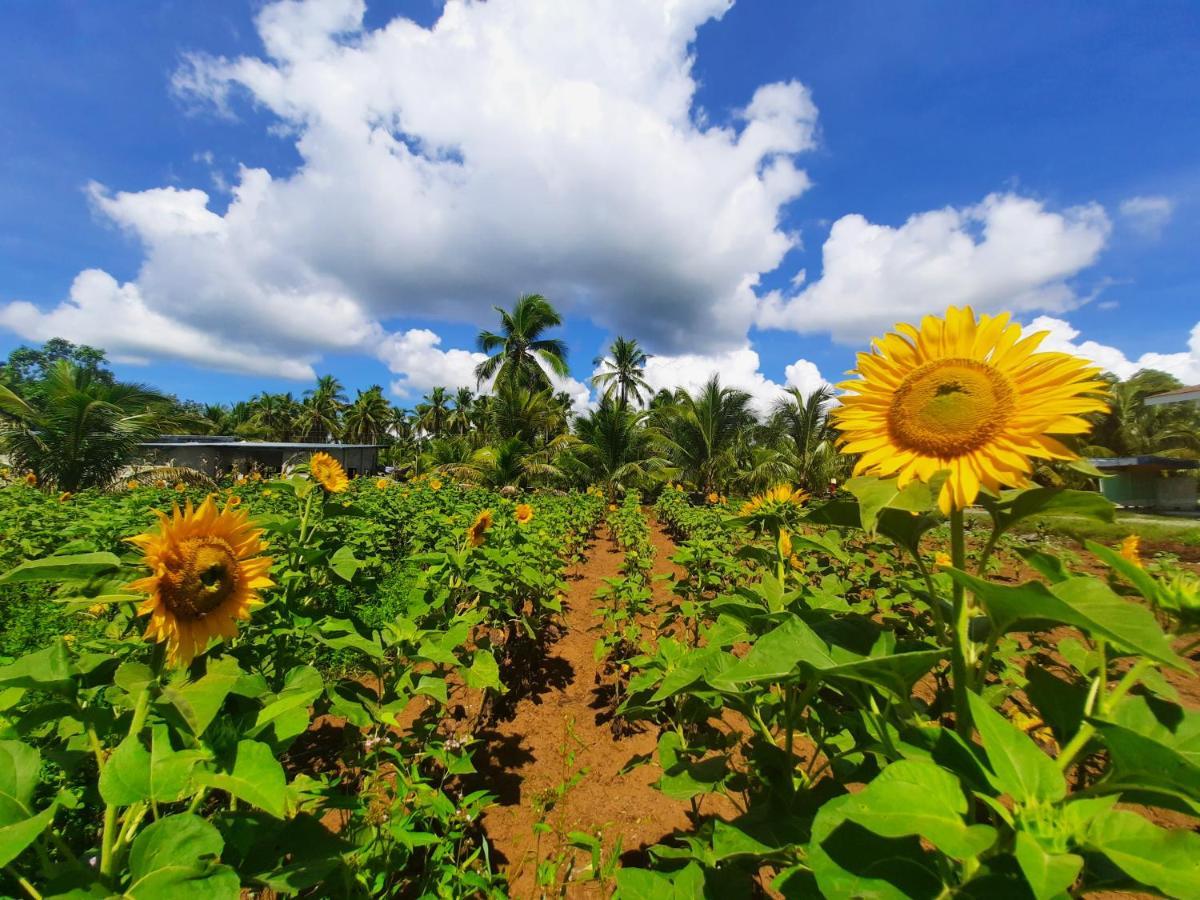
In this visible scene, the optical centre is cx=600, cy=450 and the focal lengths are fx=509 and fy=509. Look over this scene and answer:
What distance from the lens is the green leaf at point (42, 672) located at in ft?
3.20

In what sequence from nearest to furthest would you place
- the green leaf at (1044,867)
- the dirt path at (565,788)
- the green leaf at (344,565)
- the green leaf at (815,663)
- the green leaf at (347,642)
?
the green leaf at (1044,867)
the green leaf at (815,663)
the green leaf at (347,642)
the green leaf at (344,565)
the dirt path at (565,788)

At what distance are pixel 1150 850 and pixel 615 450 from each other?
18.0m

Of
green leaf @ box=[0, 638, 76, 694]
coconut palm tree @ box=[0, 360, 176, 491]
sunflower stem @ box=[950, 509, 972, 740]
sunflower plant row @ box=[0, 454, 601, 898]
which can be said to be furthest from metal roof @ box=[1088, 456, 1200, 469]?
coconut palm tree @ box=[0, 360, 176, 491]

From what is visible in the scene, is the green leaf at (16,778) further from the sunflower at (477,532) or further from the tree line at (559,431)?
the tree line at (559,431)

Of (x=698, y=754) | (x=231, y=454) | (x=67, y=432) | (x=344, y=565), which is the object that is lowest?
(x=698, y=754)

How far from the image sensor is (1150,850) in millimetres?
622

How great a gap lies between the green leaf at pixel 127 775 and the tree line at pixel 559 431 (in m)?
7.79

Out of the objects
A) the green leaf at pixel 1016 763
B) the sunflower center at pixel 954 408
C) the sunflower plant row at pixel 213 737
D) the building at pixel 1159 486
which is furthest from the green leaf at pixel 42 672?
the building at pixel 1159 486

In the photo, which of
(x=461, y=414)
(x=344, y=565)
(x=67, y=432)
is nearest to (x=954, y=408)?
(x=344, y=565)

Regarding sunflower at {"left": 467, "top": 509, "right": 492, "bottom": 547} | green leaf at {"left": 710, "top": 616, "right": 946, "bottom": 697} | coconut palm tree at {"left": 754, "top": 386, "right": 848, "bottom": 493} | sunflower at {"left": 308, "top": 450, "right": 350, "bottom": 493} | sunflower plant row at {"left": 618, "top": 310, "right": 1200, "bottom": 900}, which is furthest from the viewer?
coconut palm tree at {"left": 754, "top": 386, "right": 848, "bottom": 493}

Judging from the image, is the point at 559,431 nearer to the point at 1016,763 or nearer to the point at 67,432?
the point at 67,432

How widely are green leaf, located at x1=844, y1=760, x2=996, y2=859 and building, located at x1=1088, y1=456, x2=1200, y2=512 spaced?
26.2m

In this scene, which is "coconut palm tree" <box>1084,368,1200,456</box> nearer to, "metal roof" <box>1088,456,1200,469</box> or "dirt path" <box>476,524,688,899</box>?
"metal roof" <box>1088,456,1200,469</box>

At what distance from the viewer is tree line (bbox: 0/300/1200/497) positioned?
34.4 ft
